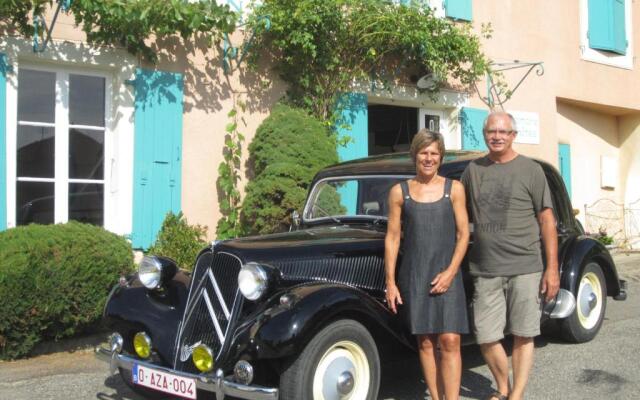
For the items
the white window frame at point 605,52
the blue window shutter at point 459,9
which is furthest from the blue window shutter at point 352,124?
the white window frame at point 605,52

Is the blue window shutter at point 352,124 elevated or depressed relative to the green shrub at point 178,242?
elevated

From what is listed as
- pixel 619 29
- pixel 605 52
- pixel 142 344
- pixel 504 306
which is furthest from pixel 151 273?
pixel 619 29

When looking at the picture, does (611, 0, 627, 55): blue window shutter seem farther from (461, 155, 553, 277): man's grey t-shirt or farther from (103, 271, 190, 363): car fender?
(103, 271, 190, 363): car fender

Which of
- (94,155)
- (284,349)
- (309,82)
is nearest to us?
(284,349)

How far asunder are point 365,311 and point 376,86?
5303 mm

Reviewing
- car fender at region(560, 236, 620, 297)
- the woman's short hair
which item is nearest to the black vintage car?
the woman's short hair

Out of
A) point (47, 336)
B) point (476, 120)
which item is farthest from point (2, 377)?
point (476, 120)

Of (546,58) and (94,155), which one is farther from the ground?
(546,58)

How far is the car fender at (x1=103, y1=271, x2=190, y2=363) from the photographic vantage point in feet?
13.1

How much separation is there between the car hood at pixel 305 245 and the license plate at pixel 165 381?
735 mm

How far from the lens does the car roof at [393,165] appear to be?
4742 millimetres

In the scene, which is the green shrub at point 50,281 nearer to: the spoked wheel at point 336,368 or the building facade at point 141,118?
the building facade at point 141,118

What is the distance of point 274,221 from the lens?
7.16m

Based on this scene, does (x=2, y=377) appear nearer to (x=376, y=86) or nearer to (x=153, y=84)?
(x=153, y=84)
